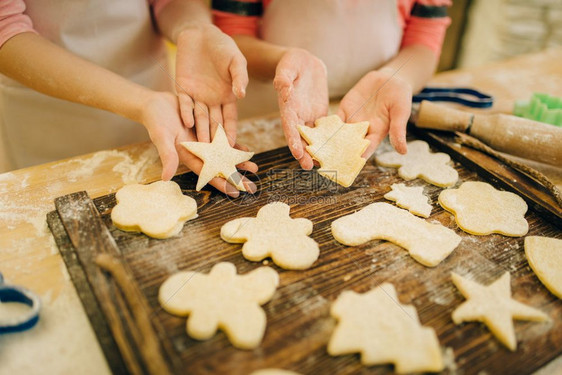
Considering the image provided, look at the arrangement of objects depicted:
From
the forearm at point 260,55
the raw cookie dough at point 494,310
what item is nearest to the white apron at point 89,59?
the forearm at point 260,55

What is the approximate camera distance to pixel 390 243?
1210 mm

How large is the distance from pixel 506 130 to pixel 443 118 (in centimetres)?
25

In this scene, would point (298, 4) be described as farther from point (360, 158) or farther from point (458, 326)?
point (458, 326)

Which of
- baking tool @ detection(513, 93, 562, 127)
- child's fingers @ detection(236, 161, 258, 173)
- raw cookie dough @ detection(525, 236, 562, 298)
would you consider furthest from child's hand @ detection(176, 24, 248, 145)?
baking tool @ detection(513, 93, 562, 127)

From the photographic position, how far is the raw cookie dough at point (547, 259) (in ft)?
3.54

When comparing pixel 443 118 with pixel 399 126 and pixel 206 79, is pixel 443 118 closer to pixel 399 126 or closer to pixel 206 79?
pixel 399 126

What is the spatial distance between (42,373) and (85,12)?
140cm

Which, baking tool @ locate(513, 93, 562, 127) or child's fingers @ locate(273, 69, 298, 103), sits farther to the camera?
baking tool @ locate(513, 93, 562, 127)

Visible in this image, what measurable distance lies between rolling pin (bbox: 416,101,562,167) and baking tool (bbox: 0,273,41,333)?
5.13ft

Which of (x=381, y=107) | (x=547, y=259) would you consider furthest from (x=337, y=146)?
(x=547, y=259)

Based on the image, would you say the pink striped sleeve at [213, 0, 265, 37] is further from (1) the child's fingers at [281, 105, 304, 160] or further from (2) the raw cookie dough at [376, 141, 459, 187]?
(2) the raw cookie dough at [376, 141, 459, 187]

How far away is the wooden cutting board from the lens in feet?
2.89

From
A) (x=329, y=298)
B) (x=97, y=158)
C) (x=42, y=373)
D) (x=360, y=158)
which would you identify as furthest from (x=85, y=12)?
(x=329, y=298)

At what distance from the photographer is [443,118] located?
1.69m
